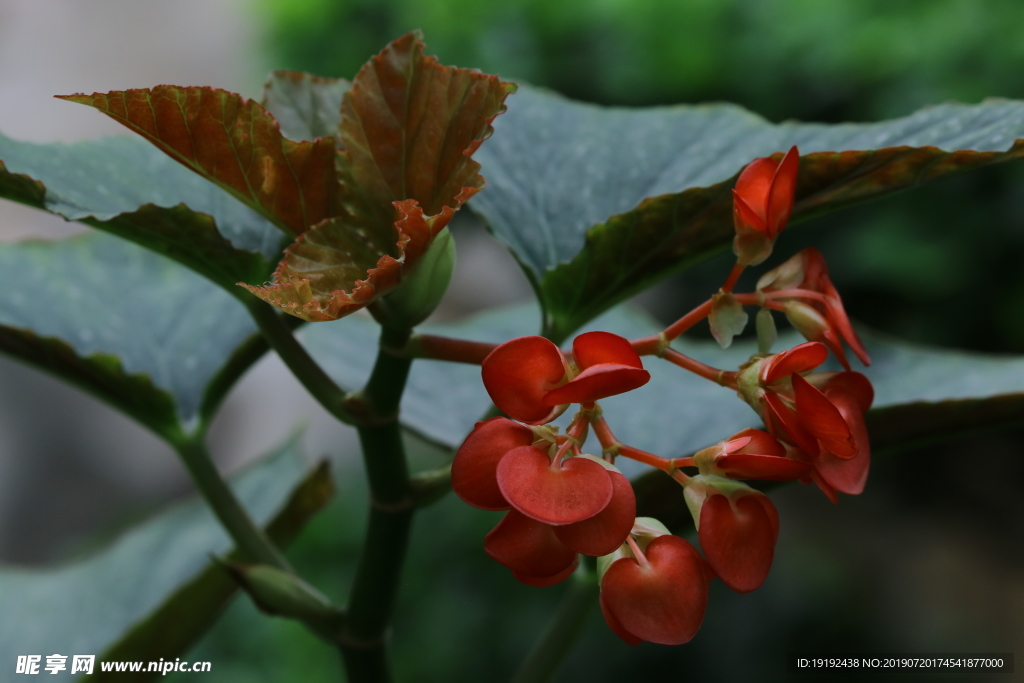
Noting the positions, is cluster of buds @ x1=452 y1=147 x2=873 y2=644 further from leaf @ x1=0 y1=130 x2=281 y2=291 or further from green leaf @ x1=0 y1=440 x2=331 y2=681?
A: green leaf @ x1=0 y1=440 x2=331 y2=681

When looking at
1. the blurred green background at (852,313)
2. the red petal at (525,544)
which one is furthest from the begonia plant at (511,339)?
the blurred green background at (852,313)

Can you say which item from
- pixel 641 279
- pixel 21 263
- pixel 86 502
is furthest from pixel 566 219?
pixel 86 502

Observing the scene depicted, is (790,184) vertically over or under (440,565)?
over

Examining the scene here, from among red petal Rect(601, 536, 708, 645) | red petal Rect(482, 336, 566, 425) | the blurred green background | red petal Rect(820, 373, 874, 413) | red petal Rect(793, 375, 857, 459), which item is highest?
red petal Rect(482, 336, 566, 425)

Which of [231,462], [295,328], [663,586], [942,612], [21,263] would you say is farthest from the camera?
[231,462]

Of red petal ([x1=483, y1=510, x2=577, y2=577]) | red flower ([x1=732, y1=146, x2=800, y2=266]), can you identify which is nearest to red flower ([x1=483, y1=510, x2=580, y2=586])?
red petal ([x1=483, y1=510, x2=577, y2=577])

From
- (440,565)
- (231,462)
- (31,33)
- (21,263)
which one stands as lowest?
(231,462)

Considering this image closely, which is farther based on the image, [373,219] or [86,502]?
[86,502]

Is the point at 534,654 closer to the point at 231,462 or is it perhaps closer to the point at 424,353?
the point at 424,353
